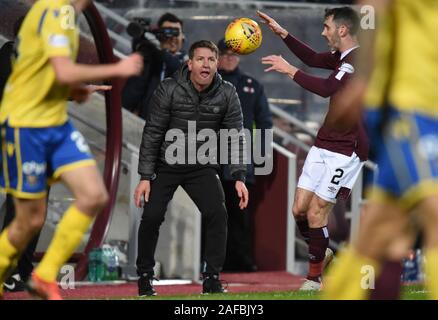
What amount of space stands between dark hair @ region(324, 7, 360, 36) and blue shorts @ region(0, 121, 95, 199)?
3829 millimetres

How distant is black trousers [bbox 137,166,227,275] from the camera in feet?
33.3

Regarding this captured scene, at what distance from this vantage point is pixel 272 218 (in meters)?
14.3

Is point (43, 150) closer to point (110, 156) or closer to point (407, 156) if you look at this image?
point (407, 156)

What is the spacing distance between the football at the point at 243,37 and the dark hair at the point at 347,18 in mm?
679

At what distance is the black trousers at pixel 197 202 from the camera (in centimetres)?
1016

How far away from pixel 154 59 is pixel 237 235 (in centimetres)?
222

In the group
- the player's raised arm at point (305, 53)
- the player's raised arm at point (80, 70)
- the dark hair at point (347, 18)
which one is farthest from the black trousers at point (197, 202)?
the player's raised arm at point (80, 70)

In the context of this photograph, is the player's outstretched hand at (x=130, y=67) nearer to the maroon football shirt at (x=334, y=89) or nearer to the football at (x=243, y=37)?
the maroon football shirt at (x=334, y=89)

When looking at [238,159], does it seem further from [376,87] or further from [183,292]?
[376,87]

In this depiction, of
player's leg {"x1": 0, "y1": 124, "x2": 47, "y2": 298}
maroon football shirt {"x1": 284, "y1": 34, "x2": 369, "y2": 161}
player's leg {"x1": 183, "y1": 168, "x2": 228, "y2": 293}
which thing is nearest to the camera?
player's leg {"x1": 0, "y1": 124, "x2": 47, "y2": 298}

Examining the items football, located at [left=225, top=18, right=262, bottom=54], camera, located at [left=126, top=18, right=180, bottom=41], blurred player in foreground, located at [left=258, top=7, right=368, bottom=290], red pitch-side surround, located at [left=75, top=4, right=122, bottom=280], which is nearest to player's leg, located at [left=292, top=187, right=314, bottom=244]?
blurred player in foreground, located at [left=258, top=7, right=368, bottom=290]

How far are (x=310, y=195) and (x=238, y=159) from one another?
0.80 metres

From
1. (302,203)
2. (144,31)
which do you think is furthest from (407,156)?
(144,31)

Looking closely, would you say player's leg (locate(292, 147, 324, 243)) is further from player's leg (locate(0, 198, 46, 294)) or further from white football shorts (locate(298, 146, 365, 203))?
player's leg (locate(0, 198, 46, 294))
